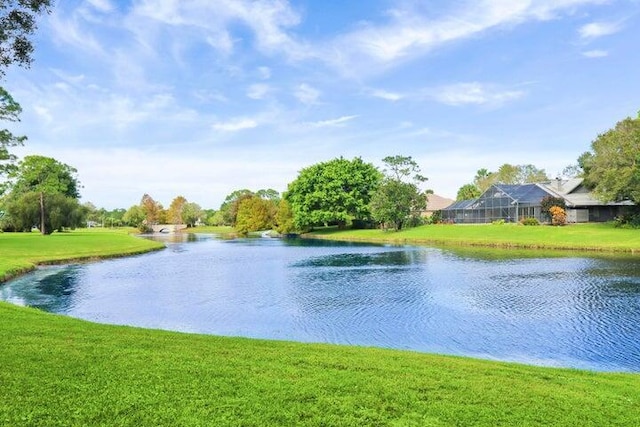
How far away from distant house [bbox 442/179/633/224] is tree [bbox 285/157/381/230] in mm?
18775

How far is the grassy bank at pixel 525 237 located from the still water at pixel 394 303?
10.9 meters

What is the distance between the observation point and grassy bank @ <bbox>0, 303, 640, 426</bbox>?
5852 millimetres

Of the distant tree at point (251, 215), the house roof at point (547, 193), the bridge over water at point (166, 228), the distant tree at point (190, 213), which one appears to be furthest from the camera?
the distant tree at point (190, 213)

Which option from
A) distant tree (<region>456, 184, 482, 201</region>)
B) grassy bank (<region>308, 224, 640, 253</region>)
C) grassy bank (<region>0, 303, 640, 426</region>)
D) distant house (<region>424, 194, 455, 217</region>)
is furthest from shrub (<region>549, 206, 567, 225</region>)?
grassy bank (<region>0, 303, 640, 426</region>)

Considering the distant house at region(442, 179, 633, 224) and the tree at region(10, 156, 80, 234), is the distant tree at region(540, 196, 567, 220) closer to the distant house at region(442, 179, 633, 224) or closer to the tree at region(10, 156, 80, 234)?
the distant house at region(442, 179, 633, 224)

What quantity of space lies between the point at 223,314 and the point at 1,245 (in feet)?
121

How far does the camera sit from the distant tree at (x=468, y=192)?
107688mm

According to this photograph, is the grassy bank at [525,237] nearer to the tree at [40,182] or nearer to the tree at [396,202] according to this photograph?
the tree at [396,202]

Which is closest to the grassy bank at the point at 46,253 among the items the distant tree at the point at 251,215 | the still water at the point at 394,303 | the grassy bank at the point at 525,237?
the still water at the point at 394,303

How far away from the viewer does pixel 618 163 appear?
185 ft

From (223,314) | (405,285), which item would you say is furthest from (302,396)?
(405,285)

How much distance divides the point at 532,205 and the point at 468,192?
1611 inches

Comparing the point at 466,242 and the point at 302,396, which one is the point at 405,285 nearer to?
the point at 302,396

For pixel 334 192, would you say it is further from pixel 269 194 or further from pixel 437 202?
pixel 269 194
